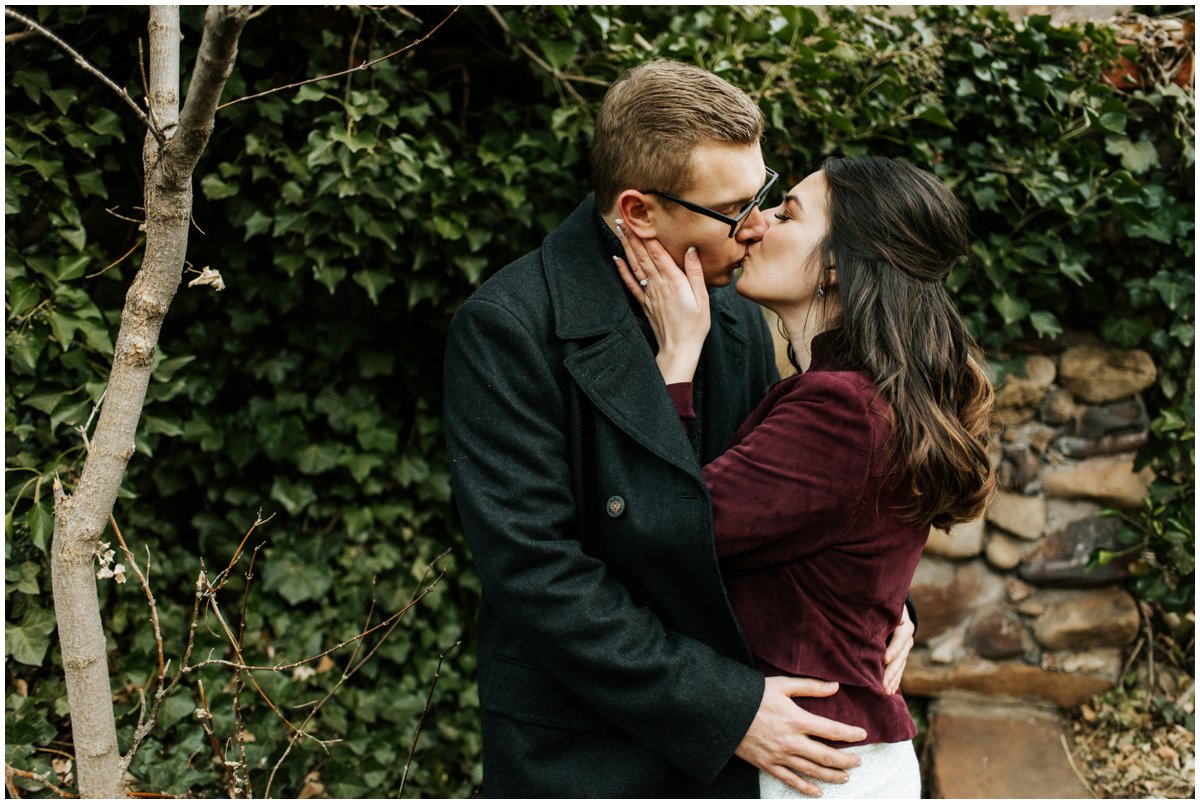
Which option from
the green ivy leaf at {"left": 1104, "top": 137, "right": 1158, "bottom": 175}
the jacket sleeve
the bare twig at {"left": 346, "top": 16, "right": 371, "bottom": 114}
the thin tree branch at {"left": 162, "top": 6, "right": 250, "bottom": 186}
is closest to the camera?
the thin tree branch at {"left": 162, "top": 6, "right": 250, "bottom": 186}

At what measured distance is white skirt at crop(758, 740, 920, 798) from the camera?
161 cm

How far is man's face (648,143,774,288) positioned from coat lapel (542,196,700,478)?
154 millimetres

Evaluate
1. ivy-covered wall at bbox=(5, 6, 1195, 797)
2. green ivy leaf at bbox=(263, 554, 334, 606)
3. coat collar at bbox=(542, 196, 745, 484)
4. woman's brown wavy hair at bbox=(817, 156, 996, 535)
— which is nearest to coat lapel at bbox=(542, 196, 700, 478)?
coat collar at bbox=(542, 196, 745, 484)

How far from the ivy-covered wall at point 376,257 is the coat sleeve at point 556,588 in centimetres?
108

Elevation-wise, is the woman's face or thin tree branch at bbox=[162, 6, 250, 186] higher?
thin tree branch at bbox=[162, 6, 250, 186]

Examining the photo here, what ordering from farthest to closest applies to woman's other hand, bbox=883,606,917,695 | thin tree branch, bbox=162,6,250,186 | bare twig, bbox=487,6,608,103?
1. bare twig, bbox=487,6,608,103
2. woman's other hand, bbox=883,606,917,695
3. thin tree branch, bbox=162,6,250,186

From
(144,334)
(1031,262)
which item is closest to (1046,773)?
(1031,262)

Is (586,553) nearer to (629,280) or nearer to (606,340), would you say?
(606,340)

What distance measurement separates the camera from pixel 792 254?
1.83 metres

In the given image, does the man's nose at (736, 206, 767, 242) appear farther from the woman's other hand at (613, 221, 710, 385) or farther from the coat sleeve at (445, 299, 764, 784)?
the coat sleeve at (445, 299, 764, 784)

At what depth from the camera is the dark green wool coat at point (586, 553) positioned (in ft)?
5.18

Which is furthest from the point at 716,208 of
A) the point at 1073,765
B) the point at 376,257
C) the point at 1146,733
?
the point at 1146,733

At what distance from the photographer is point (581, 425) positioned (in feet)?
5.64

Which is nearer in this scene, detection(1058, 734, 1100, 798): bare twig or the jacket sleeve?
the jacket sleeve
